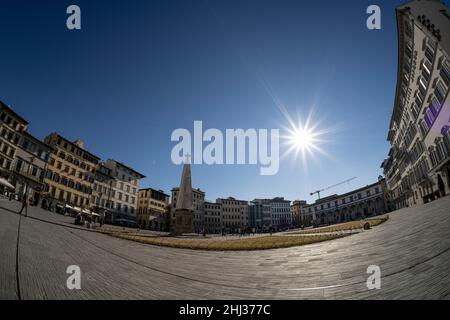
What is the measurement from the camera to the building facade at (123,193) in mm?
51219

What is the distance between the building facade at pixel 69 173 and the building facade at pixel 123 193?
5.88 meters

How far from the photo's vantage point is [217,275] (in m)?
4.85

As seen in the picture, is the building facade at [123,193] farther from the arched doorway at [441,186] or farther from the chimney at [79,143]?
the arched doorway at [441,186]

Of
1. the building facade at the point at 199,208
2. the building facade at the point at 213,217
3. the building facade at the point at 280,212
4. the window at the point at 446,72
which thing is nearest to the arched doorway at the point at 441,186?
the window at the point at 446,72

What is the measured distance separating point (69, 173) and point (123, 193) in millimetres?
15067

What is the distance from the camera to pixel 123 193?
55.1 metres

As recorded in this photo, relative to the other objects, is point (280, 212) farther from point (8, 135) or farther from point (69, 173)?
point (8, 135)

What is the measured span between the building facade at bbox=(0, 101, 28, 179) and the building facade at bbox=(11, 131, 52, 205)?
59 cm

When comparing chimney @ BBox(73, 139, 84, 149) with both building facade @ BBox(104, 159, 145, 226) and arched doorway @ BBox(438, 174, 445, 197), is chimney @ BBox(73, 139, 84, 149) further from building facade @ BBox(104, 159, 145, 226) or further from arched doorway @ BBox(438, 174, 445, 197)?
arched doorway @ BBox(438, 174, 445, 197)

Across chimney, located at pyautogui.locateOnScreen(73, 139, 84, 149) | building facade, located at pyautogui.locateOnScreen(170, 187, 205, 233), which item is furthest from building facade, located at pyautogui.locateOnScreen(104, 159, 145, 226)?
building facade, located at pyautogui.locateOnScreen(170, 187, 205, 233)

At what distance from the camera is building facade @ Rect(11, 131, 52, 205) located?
32.2 meters

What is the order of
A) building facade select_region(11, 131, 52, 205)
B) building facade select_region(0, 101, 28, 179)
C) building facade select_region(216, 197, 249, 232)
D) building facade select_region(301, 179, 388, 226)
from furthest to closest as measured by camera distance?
building facade select_region(216, 197, 249, 232) < building facade select_region(301, 179, 388, 226) < building facade select_region(11, 131, 52, 205) < building facade select_region(0, 101, 28, 179)
